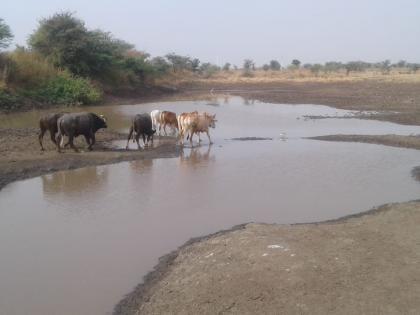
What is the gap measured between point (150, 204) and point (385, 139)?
33.3ft

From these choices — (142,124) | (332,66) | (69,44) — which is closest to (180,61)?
(332,66)

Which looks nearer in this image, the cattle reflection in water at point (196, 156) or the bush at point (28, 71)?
the cattle reflection in water at point (196, 156)

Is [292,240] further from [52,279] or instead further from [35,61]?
[35,61]

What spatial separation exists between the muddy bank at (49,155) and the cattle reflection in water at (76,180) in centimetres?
41

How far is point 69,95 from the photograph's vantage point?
29.5 meters

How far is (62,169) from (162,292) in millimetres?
7502

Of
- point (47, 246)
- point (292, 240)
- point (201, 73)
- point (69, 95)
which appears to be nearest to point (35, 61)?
point (69, 95)

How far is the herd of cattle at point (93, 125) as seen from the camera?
45.7ft

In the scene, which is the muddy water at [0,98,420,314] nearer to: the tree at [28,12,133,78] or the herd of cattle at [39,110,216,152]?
the herd of cattle at [39,110,216,152]

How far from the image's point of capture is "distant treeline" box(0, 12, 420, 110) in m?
28.1

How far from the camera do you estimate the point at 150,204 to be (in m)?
9.48

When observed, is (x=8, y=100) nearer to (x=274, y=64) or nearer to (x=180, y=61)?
(x=180, y=61)

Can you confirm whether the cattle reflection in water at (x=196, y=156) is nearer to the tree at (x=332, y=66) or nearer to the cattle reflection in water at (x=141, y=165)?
the cattle reflection in water at (x=141, y=165)

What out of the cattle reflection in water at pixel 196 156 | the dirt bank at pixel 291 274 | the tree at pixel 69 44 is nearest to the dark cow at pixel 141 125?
the cattle reflection in water at pixel 196 156
